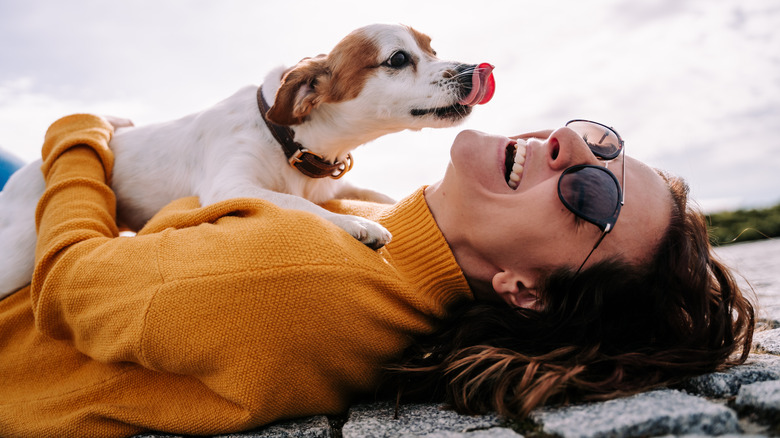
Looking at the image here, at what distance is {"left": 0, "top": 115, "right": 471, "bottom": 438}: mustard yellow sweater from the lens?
1380 mm

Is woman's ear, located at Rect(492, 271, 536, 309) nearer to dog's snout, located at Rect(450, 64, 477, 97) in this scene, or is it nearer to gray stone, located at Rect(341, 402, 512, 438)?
gray stone, located at Rect(341, 402, 512, 438)

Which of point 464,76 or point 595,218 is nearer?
point 595,218

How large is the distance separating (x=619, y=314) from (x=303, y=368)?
2.98ft

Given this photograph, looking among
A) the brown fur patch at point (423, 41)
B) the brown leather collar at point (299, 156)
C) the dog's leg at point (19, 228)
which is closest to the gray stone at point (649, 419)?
the brown leather collar at point (299, 156)

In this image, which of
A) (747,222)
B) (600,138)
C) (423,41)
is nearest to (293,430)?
(600,138)

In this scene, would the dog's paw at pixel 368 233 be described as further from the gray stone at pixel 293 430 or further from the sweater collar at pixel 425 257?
the gray stone at pixel 293 430

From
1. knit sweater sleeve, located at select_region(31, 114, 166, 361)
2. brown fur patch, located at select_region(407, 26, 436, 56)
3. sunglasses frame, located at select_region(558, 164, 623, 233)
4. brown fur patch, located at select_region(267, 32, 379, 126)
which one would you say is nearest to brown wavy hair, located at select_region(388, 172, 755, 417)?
sunglasses frame, located at select_region(558, 164, 623, 233)

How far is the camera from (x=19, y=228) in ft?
7.97

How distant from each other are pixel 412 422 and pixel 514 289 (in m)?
0.49

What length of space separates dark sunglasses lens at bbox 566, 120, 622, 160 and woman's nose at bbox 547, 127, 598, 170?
11 cm

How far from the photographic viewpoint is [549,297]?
5.32 feet

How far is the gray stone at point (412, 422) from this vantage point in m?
1.31

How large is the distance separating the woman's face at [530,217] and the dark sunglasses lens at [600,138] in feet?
0.14

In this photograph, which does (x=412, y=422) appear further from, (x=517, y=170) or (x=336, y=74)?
(x=336, y=74)
